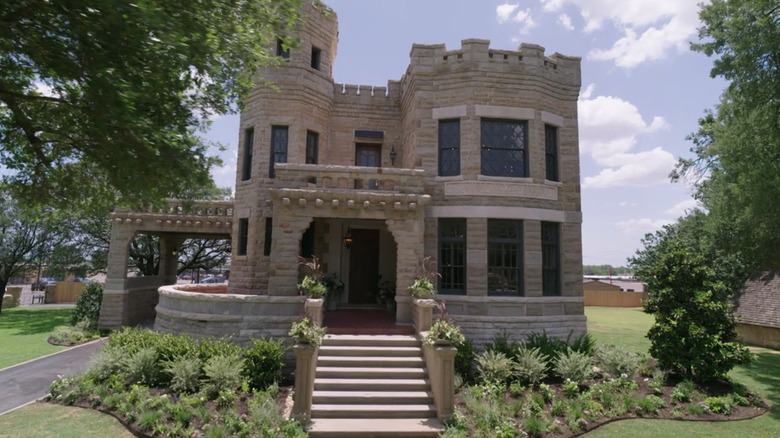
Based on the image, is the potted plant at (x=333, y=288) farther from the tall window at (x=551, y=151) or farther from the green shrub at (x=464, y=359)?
the tall window at (x=551, y=151)

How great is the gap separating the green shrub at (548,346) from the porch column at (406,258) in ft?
12.1

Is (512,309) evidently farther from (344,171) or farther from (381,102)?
(381,102)

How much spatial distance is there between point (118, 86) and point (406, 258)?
8.52 metres

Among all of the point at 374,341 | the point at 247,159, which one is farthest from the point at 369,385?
the point at 247,159

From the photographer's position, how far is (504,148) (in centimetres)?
1420

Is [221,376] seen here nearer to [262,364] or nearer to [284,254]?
[262,364]

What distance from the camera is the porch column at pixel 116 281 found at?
2027 cm

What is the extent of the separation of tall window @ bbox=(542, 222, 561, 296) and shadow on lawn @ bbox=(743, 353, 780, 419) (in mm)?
5781

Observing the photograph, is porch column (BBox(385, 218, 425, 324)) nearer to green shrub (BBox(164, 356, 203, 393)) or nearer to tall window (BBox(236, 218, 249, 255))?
green shrub (BBox(164, 356, 203, 393))

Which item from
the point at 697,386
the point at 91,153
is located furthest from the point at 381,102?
the point at 697,386

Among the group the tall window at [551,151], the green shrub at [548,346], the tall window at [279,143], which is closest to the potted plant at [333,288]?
the tall window at [279,143]

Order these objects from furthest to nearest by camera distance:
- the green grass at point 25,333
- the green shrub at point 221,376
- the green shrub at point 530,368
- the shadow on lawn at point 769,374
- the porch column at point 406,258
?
the green grass at point 25,333, the porch column at point 406,258, the green shrub at point 530,368, the shadow on lawn at point 769,374, the green shrub at point 221,376

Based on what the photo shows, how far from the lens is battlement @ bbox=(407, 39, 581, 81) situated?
14.3m

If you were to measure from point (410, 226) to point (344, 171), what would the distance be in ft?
8.93
